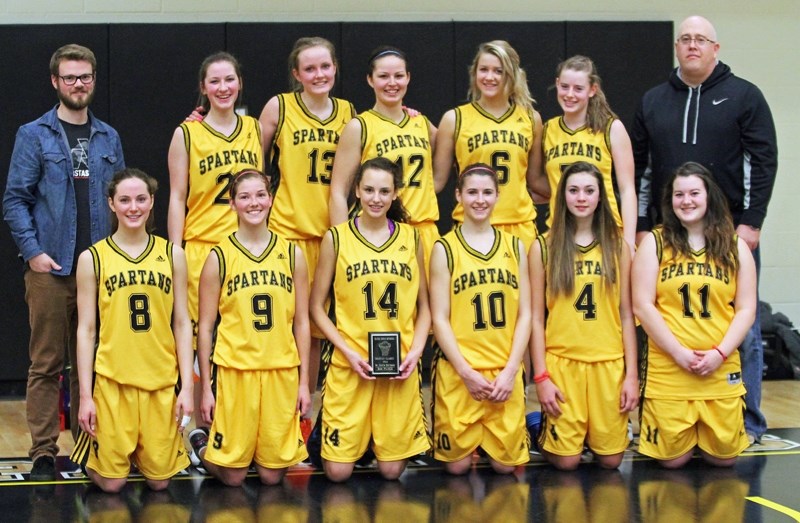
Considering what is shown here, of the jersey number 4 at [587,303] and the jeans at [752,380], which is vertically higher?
the jersey number 4 at [587,303]

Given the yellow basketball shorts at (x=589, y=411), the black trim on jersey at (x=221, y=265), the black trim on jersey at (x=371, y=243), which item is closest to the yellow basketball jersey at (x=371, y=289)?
the black trim on jersey at (x=371, y=243)

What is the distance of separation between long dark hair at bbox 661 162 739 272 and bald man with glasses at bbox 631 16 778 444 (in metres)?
0.29

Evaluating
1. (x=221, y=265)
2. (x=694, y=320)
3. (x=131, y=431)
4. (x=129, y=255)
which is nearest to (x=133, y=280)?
(x=129, y=255)

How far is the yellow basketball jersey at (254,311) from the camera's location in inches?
178

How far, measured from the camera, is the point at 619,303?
4.86 meters

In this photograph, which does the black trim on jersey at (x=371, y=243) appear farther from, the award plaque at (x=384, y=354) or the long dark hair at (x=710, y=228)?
the long dark hair at (x=710, y=228)

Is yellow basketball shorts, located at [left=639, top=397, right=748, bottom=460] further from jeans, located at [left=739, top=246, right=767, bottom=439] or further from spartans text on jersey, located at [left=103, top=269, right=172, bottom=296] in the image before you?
spartans text on jersey, located at [left=103, top=269, right=172, bottom=296]

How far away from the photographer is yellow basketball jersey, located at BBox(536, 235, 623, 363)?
188 inches

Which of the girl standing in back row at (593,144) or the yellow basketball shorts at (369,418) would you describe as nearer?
the yellow basketball shorts at (369,418)

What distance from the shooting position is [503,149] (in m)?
5.03

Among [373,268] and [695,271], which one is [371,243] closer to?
[373,268]

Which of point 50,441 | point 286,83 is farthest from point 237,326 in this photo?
point 286,83

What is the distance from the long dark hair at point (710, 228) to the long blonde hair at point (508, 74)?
73cm

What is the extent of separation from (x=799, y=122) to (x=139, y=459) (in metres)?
5.16
